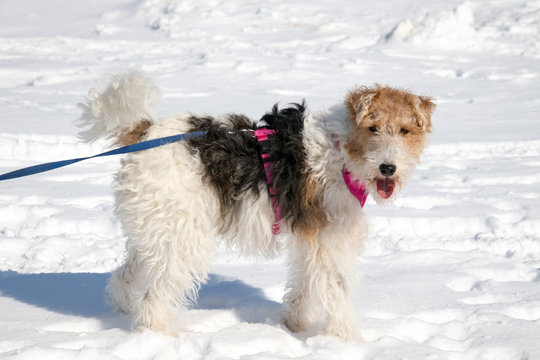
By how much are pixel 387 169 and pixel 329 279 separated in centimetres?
93

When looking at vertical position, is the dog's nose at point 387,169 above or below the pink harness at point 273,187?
above

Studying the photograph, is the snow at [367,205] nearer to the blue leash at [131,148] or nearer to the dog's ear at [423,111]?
the blue leash at [131,148]

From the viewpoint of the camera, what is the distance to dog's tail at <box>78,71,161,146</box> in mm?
3389

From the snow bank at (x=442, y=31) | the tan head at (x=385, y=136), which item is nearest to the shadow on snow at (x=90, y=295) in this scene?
the tan head at (x=385, y=136)

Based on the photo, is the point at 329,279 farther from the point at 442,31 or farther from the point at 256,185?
the point at 442,31

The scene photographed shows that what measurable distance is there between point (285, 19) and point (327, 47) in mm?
3522

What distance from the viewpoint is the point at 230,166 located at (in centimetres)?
335

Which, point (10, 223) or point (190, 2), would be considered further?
point (190, 2)

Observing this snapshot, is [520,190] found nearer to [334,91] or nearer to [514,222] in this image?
[514,222]

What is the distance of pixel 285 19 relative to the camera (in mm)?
17406

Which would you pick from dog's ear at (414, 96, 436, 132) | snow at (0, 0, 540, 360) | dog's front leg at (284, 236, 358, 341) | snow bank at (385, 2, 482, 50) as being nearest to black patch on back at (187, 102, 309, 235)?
dog's front leg at (284, 236, 358, 341)

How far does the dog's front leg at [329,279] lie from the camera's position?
3.50m

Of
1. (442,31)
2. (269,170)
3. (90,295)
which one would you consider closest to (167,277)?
(269,170)

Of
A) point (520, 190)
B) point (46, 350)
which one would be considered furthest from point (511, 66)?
point (46, 350)
